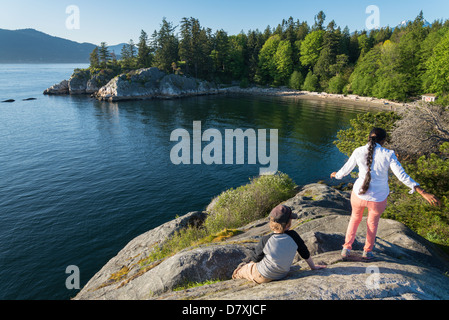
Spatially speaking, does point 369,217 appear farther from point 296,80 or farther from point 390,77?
point 296,80

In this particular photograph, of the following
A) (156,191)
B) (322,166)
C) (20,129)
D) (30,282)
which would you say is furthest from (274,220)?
(20,129)

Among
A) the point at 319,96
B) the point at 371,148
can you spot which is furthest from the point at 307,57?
the point at 371,148

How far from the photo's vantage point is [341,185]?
1025 inches

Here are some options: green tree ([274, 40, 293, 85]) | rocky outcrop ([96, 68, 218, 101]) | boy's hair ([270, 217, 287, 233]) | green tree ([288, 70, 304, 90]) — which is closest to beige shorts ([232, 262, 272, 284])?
boy's hair ([270, 217, 287, 233])

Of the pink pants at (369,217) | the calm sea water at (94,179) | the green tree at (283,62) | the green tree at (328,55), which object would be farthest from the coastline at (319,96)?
the pink pants at (369,217)

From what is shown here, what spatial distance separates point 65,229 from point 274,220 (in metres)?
19.7

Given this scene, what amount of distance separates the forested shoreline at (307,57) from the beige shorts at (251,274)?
77.2 metres

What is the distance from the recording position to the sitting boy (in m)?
4.79

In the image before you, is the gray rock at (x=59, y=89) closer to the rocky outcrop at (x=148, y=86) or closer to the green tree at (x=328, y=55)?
the rocky outcrop at (x=148, y=86)

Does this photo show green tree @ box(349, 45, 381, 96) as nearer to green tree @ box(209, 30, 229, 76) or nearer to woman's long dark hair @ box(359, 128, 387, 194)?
green tree @ box(209, 30, 229, 76)

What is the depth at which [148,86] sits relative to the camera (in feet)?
287

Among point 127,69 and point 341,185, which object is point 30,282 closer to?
point 341,185

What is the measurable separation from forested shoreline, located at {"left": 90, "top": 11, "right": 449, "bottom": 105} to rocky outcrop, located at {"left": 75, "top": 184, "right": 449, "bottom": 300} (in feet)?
238

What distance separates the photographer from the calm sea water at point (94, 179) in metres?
15.8
